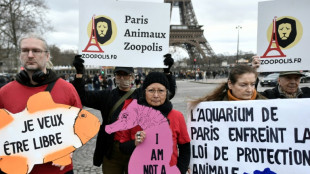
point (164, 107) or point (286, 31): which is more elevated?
point (286, 31)

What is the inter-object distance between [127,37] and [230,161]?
1.76 meters

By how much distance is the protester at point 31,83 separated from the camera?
7.14 ft

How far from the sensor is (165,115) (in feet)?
7.51

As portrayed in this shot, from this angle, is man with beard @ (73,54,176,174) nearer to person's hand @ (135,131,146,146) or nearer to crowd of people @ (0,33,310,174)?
crowd of people @ (0,33,310,174)

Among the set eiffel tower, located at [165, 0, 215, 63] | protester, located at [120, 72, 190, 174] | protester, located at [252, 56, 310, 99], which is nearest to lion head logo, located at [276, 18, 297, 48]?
protester, located at [252, 56, 310, 99]

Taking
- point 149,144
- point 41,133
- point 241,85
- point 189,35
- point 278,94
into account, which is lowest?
point 149,144

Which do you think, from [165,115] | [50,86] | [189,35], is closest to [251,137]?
[165,115]

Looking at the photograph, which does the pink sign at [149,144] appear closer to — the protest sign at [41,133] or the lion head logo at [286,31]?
the protest sign at [41,133]

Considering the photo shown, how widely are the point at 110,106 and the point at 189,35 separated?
158 ft

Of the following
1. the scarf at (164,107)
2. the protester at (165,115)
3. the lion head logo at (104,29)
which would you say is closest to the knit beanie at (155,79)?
the protester at (165,115)

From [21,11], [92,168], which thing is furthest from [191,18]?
[92,168]

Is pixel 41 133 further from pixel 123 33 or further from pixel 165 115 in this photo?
pixel 123 33

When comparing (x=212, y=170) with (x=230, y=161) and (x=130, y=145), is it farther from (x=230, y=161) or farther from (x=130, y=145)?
(x=130, y=145)

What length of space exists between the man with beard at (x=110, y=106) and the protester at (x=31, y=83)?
44cm
